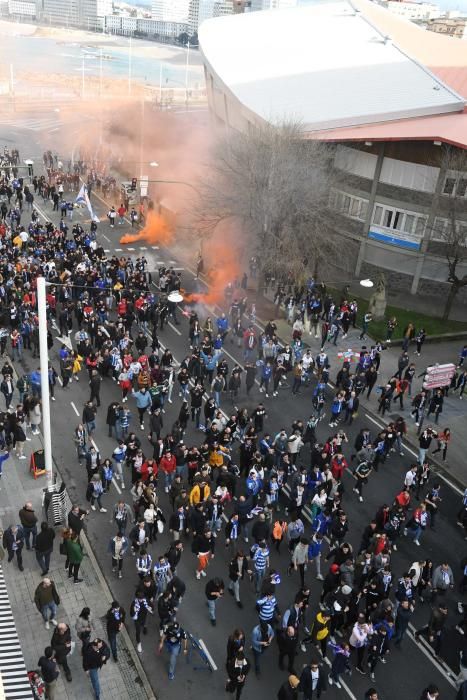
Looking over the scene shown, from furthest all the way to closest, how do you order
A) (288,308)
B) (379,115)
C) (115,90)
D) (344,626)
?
(115,90) → (379,115) → (288,308) → (344,626)

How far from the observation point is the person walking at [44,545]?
12.7 meters

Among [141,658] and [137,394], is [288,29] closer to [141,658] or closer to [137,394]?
[137,394]

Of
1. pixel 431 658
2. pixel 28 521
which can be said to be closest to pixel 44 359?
pixel 28 521

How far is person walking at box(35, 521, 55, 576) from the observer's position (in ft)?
41.7

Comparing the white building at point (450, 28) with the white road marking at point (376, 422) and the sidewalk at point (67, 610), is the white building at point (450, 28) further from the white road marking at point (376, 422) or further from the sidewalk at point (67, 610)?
the sidewalk at point (67, 610)

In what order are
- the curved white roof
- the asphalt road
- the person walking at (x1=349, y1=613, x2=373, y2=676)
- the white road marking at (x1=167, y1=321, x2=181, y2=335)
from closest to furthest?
the person walking at (x1=349, y1=613, x2=373, y2=676)
the asphalt road
the white road marking at (x1=167, y1=321, x2=181, y2=335)
the curved white roof

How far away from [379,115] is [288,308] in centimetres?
1217

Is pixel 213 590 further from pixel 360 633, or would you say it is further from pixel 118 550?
pixel 360 633

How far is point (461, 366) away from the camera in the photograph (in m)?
25.8

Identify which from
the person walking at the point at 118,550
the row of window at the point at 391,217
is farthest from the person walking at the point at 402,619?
the row of window at the point at 391,217

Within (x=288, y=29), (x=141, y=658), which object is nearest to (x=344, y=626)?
(x=141, y=658)

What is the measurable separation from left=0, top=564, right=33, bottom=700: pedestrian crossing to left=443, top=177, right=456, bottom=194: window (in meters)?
26.3

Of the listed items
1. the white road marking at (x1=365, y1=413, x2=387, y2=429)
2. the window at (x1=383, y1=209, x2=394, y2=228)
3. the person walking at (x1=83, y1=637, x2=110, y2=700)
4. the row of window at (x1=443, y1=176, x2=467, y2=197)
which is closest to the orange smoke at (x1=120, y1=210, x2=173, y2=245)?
the window at (x1=383, y1=209, x2=394, y2=228)

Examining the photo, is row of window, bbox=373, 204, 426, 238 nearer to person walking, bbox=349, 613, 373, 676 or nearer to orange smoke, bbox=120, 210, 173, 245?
orange smoke, bbox=120, 210, 173, 245
